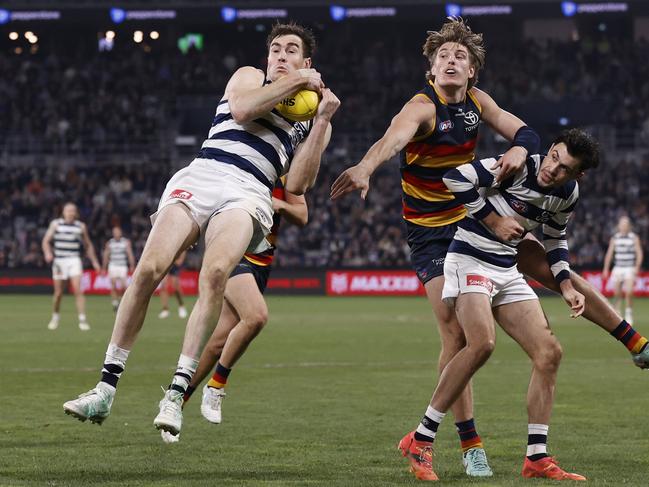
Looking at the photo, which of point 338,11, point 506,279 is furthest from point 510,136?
point 338,11

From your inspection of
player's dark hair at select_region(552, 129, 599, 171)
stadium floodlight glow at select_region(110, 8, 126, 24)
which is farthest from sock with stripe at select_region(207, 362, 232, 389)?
stadium floodlight glow at select_region(110, 8, 126, 24)

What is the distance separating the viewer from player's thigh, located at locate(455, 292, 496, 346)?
303 inches

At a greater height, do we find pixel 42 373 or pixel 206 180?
pixel 206 180

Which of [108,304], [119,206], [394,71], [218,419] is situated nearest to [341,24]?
[394,71]

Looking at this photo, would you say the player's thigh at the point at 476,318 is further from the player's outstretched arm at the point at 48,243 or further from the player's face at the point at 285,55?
the player's outstretched arm at the point at 48,243

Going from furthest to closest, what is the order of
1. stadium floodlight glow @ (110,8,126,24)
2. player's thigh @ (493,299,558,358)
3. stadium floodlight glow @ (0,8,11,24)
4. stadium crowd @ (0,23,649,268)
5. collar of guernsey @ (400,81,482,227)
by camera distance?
stadium floodlight glow @ (110,8,126,24)
stadium floodlight glow @ (0,8,11,24)
stadium crowd @ (0,23,649,268)
collar of guernsey @ (400,81,482,227)
player's thigh @ (493,299,558,358)

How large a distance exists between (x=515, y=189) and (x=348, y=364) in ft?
28.3

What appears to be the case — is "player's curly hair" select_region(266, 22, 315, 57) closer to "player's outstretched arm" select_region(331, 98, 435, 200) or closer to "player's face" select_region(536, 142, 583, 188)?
"player's outstretched arm" select_region(331, 98, 435, 200)

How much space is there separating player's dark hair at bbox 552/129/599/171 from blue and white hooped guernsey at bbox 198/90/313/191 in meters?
1.81

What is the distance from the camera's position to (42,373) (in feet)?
48.2

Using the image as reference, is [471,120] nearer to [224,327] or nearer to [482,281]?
[482,281]

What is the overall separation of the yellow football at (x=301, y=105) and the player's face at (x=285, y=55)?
0.22 m

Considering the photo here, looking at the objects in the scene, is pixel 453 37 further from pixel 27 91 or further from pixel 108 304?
pixel 27 91

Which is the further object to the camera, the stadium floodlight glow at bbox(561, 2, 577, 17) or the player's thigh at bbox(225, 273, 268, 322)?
the stadium floodlight glow at bbox(561, 2, 577, 17)
